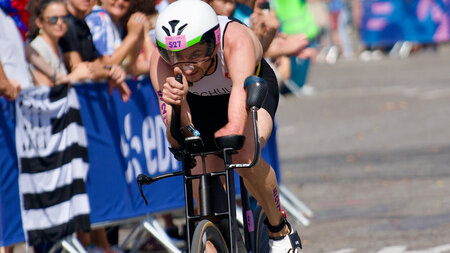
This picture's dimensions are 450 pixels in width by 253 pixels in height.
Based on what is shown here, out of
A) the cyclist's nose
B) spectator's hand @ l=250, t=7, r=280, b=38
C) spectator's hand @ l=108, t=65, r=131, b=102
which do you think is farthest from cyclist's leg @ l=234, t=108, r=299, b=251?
spectator's hand @ l=250, t=7, r=280, b=38

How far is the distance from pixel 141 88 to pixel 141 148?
0.51 meters

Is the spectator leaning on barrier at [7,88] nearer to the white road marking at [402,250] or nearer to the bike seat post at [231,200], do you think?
the bike seat post at [231,200]

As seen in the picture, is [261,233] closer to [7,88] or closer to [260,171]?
[260,171]

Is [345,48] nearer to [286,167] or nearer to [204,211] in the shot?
[286,167]

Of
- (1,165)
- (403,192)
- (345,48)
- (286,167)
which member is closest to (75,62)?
(1,165)

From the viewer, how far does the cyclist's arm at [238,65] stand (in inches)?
194

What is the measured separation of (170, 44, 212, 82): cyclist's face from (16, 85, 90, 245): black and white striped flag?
7.53ft

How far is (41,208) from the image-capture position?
7086mm

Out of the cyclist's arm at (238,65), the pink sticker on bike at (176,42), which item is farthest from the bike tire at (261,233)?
the pink sticker on bike at (176,42)

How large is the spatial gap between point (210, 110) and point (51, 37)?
8.80 feet

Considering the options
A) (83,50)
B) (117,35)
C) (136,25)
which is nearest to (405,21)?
(117,35)

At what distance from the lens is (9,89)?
22.5ft

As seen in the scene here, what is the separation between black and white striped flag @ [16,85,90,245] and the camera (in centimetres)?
699

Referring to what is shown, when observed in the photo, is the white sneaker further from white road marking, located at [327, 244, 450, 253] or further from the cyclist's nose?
white road marking, located at [327, 244, 450, 253]
